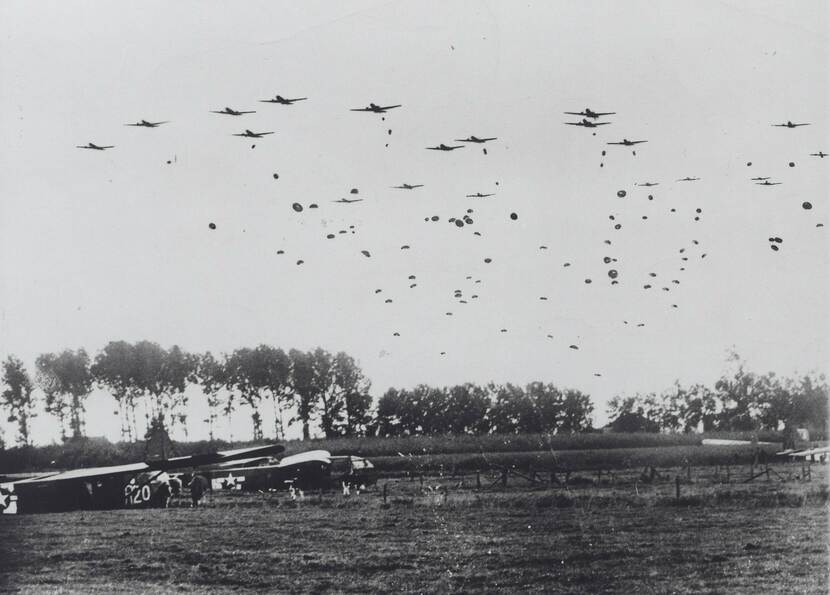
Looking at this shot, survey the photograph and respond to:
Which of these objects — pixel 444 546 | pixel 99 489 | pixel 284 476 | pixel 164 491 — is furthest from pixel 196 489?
pixel 444 546

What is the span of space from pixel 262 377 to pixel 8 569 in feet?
231

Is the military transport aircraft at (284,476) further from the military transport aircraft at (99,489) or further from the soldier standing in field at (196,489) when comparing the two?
the military transport aircraft at (99,489)

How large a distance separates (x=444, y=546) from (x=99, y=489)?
57.8 feet

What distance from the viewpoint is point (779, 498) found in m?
25.5

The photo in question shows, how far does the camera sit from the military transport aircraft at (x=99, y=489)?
96.1 feet

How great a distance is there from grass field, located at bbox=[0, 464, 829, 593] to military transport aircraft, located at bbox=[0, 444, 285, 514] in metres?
1.43

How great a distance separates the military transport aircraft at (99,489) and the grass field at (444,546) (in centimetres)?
143

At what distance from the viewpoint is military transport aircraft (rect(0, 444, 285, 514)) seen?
29281 mm

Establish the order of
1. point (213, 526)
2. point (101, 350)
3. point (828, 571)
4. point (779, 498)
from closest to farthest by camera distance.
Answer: point (828, 571) → point (213, 526) → point (779, 498) → point (101, 350)

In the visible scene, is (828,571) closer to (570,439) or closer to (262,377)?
(570,439)

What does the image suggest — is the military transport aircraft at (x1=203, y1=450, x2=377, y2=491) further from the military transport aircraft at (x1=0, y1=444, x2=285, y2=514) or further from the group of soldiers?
the military transport aircraft at (x1=0, y1=444, x2=285, y2=514)

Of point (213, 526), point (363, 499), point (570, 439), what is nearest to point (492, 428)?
point (570, 439)

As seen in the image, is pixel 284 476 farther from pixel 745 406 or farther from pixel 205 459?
pixel 745 406

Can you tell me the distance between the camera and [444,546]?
17.8 meters
